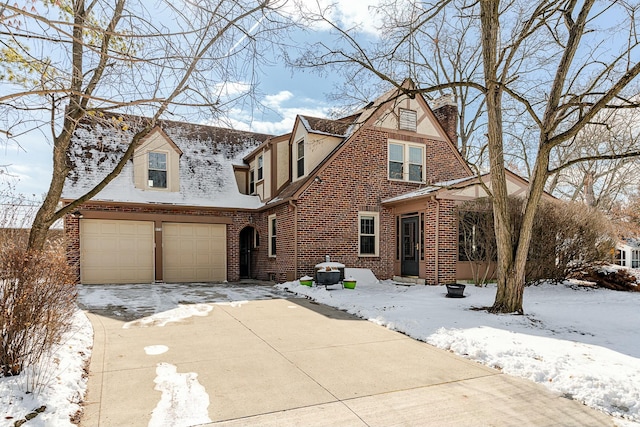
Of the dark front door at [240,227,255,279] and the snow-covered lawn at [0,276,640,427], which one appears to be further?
the dark front door at [240,227,255,279]

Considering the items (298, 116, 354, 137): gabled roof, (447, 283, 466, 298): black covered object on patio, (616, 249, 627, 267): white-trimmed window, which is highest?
(298, 116, 354, 137): gabled roof

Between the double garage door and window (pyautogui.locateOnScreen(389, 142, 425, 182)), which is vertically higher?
window (pyautogui.locateOnScreen(389, 142, 425, 182))

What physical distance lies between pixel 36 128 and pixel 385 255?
37.7 feet

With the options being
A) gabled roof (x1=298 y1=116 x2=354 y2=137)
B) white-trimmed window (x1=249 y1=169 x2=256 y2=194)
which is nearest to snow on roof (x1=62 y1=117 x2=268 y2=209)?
white-trimmed window (x1=249 y1=169 x2=256 y2=194)

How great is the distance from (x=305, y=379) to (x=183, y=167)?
1293 cm

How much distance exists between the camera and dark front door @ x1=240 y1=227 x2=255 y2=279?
16.9m

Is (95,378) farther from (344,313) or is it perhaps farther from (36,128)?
(344,313)

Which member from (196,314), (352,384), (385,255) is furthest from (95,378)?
(385,255)

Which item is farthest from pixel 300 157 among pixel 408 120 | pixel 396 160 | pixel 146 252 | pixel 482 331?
pixel 482 331

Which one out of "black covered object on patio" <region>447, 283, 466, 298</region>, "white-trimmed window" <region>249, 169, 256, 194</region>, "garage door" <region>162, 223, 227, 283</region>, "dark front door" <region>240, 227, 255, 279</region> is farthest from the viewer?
"dark front door" <region>240, 227, 255, 279</region>

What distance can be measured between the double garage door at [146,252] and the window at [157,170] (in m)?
1.53

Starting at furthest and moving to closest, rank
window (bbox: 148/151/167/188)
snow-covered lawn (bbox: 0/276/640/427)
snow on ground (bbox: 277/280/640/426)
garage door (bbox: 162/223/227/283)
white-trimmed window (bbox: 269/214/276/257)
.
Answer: white-trimmed window (bbox: 269/214/276/257) → garage door (bbox: 162/223/227/283) → window (bbox: 148/151/167/188) → snow on ground (bbox: 277/280/640/426) → snow-covered lawn (bbox: 0/276/640/427)

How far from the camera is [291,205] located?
12758mm

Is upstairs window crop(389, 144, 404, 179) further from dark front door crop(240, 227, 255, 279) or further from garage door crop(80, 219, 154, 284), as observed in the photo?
garage door crop(80, 219, 154, 284)
